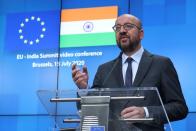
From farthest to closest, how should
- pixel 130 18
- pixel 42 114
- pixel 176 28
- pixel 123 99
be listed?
pixel 42 114 < pixel 176 28 < pixel 130 18 < pixel 123 99

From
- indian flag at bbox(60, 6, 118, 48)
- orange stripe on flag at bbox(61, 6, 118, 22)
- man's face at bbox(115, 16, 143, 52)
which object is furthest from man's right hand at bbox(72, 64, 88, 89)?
orange stripe on flag at bbox(61, 6, 118, 22)

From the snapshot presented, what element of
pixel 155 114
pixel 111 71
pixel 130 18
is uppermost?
pixel 130 18

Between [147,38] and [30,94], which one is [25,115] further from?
[147,38]

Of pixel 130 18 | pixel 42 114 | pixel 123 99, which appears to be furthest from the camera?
pixel 42 114

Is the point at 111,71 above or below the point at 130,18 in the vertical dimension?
below

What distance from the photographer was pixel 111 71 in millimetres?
2488

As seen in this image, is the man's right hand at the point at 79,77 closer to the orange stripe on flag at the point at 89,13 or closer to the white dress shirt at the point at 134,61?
the white dress shirt at the point at 134,61

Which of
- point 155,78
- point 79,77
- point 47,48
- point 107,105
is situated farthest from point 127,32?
point 47,48

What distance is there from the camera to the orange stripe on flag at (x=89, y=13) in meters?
4.99

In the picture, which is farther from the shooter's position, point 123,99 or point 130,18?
point 130,18

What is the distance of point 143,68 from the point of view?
2.42 meters

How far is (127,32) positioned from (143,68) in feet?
0.73

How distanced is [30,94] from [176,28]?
6.06 ft

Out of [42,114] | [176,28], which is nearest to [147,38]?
[176,28]
